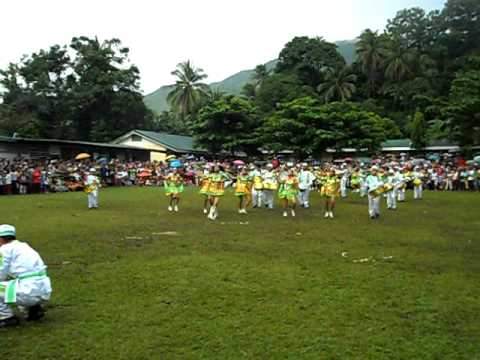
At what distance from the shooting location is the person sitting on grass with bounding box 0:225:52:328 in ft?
18.7

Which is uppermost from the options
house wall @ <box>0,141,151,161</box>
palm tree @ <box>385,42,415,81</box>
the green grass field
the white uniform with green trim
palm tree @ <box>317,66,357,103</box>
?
palm tree @ <box>385,42,415,81</box>

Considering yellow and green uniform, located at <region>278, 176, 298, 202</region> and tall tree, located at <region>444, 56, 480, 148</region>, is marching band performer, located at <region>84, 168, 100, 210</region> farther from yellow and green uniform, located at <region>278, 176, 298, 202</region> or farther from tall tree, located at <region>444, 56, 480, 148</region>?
tall tree, located at <region>444, 56, 480, 148</region>

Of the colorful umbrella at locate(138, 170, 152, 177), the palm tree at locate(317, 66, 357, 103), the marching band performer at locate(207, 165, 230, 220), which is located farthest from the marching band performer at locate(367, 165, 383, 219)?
the palm tree at locate(317, 66, 357, 103)

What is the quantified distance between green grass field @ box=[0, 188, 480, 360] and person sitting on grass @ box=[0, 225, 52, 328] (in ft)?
1.01

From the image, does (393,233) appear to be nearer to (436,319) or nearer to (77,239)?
(436,319)

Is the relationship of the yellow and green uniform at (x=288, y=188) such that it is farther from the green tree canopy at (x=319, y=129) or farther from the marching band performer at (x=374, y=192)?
the green tree canopy at (x=319, y=129)

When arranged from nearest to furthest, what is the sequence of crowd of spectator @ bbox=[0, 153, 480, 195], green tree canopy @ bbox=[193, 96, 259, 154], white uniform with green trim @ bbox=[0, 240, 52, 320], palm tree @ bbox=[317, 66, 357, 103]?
white uniform with green trim @ bbox=[0, 240, 52, 320] < crowd of spectator @ bbox=[0, 153, 480, 195] < green tree canopy @ bbox=[193, 96, 259, 154] < palm tree @ bbox=[317, 66, 357, 103]

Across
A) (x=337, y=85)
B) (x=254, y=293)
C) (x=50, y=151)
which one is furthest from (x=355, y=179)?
(x=337, y=85)

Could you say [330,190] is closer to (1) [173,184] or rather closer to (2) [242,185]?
(2) [242,185]

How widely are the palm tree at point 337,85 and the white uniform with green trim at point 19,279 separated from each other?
54.3 m

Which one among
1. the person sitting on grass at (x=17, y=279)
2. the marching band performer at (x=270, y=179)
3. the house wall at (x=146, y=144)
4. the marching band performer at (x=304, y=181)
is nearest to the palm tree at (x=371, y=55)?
the house wall at (x=146, y=144)

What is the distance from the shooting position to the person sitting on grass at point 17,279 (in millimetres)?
5707

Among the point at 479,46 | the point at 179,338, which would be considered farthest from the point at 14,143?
the point at 479,46

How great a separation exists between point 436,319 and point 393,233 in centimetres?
731
